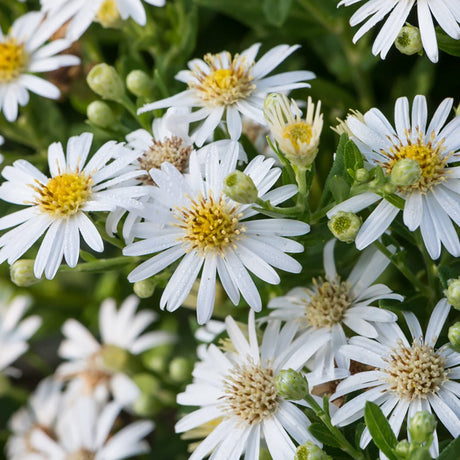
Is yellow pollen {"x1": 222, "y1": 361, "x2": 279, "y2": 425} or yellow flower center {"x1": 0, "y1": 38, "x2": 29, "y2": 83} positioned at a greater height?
yellow flower center {"x1": 0, "y1": 38, "x2": 29, "y2": 83}

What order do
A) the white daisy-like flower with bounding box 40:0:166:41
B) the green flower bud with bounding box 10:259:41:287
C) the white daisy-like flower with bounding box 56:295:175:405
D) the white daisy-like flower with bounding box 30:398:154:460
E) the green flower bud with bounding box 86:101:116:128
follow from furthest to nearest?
the white daisy-like flower with bounding box 56:295:175:405
the white daisy-like flower with bounding box 30:398:154:460
the white daisy-like flower with bounding box 40:0:166:41
the green flower bud with bounding box 86:101:116:128
the green flower bud with bounding box 10:259:41:287

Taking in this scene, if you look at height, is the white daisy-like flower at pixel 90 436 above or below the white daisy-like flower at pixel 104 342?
below

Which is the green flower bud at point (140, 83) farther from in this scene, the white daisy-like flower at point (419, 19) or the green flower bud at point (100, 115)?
the white daisy-like flower at point (419, 19)

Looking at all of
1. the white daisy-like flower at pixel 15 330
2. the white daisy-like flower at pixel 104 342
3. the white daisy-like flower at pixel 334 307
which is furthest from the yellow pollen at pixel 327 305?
the white daisy-like flower at pixel 15 330

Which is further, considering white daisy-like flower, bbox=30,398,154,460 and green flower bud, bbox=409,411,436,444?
white daisy-like flower, bbox=30,398,154,460

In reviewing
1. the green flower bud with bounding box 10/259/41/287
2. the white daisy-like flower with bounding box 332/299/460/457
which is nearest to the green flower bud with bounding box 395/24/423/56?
the white daisy-like flower with bounding box 332/299/460/457

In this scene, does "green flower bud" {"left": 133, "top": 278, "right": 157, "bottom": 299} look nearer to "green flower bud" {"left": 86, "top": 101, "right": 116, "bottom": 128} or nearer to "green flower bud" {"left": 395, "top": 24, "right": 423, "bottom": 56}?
"green flower bud" {"left": 86, "top": 101, "right": 116, "bottom": 128}

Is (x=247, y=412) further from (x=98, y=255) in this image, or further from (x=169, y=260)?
(x=98, y=255)
